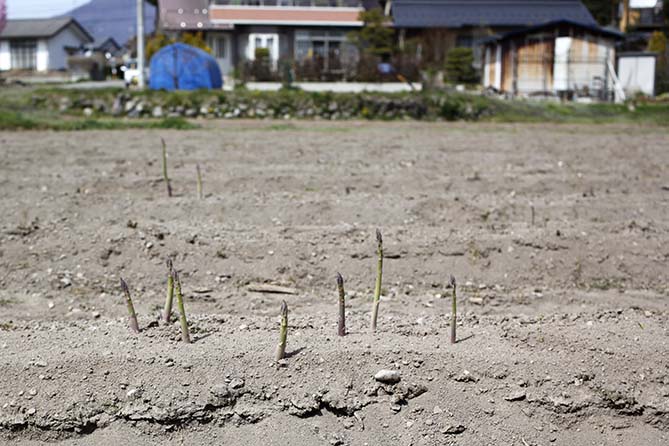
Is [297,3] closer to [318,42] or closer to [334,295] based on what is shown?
[318,42]

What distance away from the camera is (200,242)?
18.0ft

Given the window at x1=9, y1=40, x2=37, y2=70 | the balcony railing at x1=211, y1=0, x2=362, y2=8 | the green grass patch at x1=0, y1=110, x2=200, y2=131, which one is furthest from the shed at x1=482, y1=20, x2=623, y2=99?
→ the window at x1=9, y1=40, x2=37, y2=70

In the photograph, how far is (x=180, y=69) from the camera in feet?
68.1

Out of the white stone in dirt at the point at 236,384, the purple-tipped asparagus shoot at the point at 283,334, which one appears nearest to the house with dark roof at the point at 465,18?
the purple-tipped asparagus shoot at the point at 283,334

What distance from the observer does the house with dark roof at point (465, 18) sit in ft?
103

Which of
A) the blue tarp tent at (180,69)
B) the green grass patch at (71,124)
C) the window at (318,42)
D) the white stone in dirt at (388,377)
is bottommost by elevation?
the white stone in dirt at (388,377)

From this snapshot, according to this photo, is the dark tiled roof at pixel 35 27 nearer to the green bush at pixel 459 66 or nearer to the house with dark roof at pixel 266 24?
the house with dark roof at pixel 266 24

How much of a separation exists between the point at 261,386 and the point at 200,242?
2.54 meters

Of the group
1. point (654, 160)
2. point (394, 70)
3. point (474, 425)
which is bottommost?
point (474, 425)

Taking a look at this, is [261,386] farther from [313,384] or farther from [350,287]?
[350,287]

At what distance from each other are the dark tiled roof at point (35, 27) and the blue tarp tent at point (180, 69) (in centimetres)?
2253

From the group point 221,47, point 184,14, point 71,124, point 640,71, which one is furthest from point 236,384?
point 184,14

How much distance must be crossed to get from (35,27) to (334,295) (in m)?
41.7

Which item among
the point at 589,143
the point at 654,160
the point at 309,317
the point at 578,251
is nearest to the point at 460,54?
the point at 589,143
